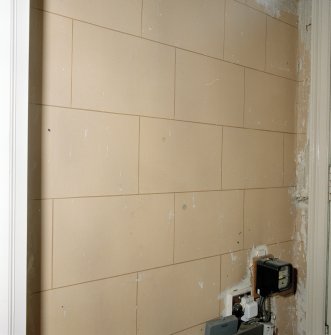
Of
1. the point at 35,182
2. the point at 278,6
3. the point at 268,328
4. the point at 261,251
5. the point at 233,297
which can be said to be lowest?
the point at 268,328

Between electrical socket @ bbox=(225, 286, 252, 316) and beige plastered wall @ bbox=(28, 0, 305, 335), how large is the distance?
3cm

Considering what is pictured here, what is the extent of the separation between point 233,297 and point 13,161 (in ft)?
3.20

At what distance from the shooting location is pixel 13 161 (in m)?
0.75

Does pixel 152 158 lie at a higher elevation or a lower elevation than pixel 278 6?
lower

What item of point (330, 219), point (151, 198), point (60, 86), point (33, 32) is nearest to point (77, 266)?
point (151, 198)

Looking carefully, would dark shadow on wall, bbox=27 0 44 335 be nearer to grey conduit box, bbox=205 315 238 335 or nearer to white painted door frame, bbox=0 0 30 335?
white painted door frame, bbox=0 0 30 335

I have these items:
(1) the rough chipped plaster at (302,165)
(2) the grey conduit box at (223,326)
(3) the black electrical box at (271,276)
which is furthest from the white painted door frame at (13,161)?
(1) the rough chipped plaster at (302,165)

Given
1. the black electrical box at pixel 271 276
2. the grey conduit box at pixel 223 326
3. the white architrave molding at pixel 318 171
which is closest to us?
the grey conduit box at pixel 223 326

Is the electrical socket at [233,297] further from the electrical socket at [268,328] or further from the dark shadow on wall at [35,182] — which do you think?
the dark shadow on wall at [35,182]

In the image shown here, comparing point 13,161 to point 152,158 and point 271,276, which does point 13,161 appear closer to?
point 152,158

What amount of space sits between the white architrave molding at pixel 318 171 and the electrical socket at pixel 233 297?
1.27 feet

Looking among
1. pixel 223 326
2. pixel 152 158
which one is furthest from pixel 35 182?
pixel 223 326

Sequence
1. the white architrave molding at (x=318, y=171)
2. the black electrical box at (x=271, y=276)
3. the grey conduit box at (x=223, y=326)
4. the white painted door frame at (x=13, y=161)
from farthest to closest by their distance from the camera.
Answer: the white architrave molding at (x=318, y=171) < the black electrical box at (x=271, y=276) < the grey conduit box at (x=223, y=326) < the white painted door frame at (x=13, y=161)

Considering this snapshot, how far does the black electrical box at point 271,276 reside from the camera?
Result: 127 centimetres
